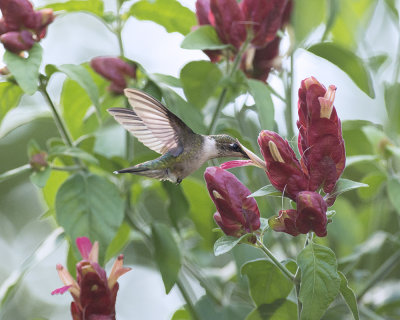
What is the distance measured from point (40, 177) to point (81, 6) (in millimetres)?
335

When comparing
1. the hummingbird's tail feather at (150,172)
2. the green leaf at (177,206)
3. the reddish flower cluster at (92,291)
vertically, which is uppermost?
the hummingbird's tail feather at (150,172)

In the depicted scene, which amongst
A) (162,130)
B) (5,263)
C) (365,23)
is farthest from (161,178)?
(5,263)

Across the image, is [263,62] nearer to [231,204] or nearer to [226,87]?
[226,87]

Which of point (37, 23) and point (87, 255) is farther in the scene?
point (37, 23)

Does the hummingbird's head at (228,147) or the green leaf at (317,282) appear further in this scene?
the hummingbird's head at (228,147)

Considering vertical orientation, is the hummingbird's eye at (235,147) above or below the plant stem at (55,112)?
above

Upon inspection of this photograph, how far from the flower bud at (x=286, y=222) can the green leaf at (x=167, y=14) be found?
0.54 meters

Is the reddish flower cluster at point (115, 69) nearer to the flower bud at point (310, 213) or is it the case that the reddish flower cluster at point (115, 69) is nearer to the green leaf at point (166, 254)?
the green leaf at point (166, 254)

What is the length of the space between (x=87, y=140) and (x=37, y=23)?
0.87 feet

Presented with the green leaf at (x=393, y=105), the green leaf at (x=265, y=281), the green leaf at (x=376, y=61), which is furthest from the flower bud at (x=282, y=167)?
the green leaf at (x=376, y=61)

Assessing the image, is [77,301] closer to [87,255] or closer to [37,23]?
[87,255]

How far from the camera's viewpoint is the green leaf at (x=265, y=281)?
1.02m

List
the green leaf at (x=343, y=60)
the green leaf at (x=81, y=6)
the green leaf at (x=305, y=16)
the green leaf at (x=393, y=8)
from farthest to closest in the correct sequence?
1. the green leaf at (x=393, y=8)
2. the green leaf at (x=81, y=6)
3. the green leaf at (x=343, y=60)
4. the green leaf at (x=305, y=16)

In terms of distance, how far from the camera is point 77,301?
101cm
